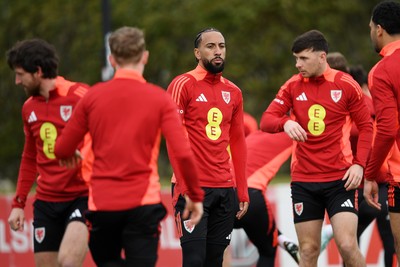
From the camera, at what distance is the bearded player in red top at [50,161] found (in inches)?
355

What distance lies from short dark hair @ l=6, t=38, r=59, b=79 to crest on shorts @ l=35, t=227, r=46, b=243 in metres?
1.40

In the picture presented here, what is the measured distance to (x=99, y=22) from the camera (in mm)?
29047

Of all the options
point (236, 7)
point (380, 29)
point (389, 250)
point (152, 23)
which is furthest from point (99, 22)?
point (380, 29)

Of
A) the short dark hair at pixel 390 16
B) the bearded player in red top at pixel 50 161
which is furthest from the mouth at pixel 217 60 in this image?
the short dark hair at pixel 390 16

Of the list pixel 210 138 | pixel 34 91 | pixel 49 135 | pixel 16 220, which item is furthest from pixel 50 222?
pixel 210 138

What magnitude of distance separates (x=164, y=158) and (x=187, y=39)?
375 centimetres

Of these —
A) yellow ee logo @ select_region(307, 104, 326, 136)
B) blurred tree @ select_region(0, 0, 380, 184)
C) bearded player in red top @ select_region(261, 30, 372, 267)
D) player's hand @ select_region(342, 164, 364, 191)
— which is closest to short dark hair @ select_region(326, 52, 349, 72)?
bearded player in red top @ select_region(261, 30, 372, 267)

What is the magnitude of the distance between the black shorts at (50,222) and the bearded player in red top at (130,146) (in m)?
1.57

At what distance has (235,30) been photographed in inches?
1109

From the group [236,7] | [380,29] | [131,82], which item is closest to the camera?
[131,82]

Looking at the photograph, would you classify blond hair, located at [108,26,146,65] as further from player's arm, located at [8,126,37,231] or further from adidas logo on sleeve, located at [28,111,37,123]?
player's arm, located at [8,126,37,231]

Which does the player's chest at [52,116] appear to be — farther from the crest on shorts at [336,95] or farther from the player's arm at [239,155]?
the crest on shorts at [336,95]

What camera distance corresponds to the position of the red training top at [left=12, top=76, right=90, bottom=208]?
360 inches

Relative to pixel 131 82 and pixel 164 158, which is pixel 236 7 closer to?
pixel 164 158
